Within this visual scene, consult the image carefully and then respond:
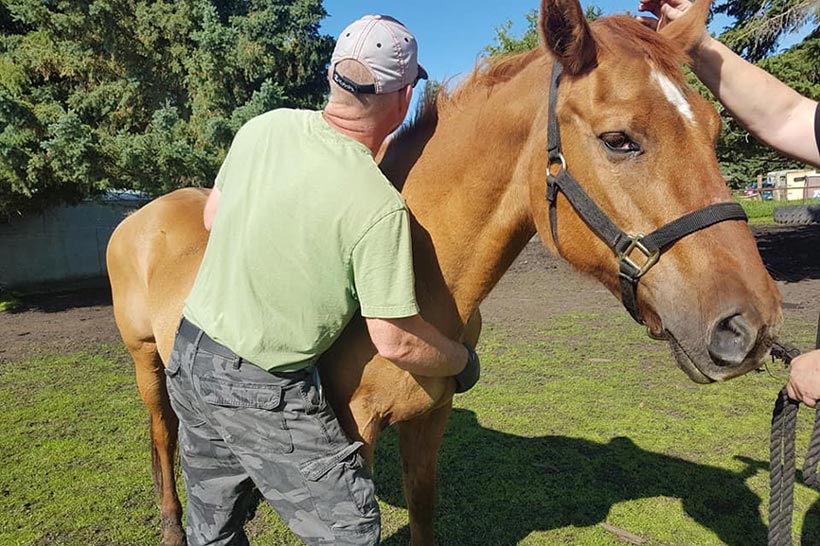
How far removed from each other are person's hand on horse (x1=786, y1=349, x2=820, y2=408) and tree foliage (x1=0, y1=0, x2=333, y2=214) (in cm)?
812

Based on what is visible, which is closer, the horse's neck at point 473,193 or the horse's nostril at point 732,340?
the horse's nostril at point 732,340

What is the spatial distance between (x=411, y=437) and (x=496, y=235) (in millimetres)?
1309

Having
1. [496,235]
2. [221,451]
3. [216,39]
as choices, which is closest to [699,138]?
[496,235]

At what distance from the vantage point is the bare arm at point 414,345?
1.59 m

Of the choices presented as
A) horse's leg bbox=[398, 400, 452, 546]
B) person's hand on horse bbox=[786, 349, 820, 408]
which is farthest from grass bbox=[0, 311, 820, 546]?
person's hand on horse bbox=[786, 349, 820, 408]

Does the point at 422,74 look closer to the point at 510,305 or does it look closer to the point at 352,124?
the point at 352,124

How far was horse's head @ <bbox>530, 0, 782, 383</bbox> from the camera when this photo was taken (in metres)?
1.47

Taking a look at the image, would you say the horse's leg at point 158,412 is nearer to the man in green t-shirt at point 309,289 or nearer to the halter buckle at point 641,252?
the man in green t-shirt at point 309,289

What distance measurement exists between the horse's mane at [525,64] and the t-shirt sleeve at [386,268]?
692 mm

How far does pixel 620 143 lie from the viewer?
1.58m

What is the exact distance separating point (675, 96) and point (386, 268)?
94cm

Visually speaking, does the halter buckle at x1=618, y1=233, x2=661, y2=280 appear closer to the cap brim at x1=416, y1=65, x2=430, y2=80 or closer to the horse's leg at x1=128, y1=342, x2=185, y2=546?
the cap brim at x1=416, y1=65, x2=430, y2=80

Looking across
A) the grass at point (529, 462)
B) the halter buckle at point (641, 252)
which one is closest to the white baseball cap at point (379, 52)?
the halter buckle at point (641, 252)

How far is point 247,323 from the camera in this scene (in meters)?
1.68
